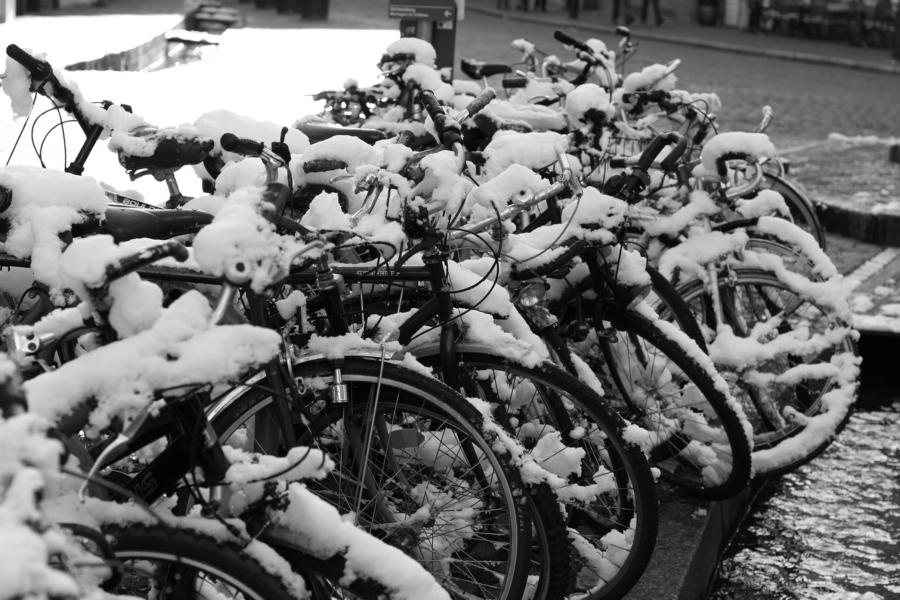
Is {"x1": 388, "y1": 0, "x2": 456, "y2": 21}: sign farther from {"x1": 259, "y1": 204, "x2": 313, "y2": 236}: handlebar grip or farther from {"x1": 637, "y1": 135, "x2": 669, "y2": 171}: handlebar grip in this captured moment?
{"x1": 259, "y1": 204, "x2": 313, "y2": 236}: handlebar grip

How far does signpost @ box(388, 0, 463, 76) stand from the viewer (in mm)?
6805

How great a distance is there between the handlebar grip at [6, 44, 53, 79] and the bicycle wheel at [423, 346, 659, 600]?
1.34 m

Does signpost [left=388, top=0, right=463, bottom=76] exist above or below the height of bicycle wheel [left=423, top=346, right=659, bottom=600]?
above

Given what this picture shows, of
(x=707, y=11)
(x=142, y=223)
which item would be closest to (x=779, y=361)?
(x=142, y=223)

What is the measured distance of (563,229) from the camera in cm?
333

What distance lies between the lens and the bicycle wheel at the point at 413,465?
2.54m

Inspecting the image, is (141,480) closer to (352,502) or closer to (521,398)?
(352,502)

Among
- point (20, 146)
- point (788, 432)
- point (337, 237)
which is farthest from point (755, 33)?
point (337, 237)

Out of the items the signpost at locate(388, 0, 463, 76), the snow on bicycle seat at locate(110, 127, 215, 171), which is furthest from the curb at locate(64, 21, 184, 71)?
the snow on bicycle seat at locate(110, 127, 215, 171)

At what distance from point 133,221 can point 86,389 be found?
1.00 metres

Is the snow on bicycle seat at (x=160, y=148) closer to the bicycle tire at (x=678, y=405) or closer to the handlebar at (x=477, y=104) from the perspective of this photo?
the handlebar at (x=477, y=104)

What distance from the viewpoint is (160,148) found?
320 cm

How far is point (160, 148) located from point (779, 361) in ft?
7.46

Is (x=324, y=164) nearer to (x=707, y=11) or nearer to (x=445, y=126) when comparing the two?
(x=445, y=126)
